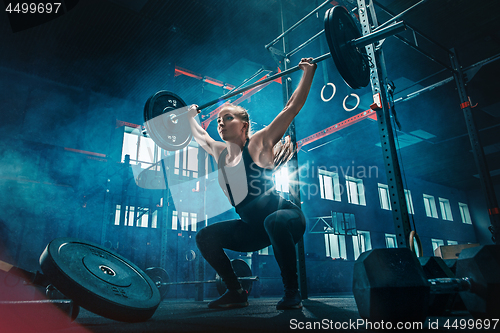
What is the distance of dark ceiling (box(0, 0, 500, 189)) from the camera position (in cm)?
470

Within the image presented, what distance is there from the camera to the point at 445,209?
570 inches

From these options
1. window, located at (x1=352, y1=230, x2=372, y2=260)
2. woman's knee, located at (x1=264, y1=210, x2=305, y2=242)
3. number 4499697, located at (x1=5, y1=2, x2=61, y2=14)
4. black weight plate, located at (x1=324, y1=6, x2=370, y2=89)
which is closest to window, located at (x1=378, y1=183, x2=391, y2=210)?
window, located at (x1=352, y1=230, x2=372, y2=260)

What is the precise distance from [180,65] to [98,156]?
122 inches

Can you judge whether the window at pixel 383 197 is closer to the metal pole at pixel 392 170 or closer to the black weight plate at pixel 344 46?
the metal pole at pixel 392 170

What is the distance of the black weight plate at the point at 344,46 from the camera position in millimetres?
1811

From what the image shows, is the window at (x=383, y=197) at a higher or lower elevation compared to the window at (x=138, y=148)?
lower

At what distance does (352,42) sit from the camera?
6.37ft

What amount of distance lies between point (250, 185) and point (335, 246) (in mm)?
9521

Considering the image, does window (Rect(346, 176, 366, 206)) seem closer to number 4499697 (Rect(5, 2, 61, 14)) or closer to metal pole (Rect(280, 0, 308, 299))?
metal pole (Rect(280, 0, 308, 299))

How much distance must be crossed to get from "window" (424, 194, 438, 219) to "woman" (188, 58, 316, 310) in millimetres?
14039

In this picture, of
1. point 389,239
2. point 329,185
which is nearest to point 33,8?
point 329,185

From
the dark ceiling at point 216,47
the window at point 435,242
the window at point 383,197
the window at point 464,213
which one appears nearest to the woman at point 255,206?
the dark ceiling at point 216,47

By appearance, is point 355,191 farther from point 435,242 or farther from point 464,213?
point 464,213

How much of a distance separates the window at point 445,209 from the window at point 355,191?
532cm
